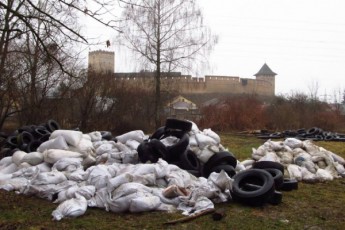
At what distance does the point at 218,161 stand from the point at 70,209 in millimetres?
3072

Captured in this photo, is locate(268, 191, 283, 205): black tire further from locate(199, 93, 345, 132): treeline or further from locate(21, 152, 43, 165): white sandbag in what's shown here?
locate(199, 93, 345, 132): treeline

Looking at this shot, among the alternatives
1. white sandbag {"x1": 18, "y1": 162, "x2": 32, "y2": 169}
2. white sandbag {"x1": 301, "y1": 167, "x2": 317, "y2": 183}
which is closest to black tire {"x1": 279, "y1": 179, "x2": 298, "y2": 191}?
white sandbag {"x1": 301, "y1": 167, "x2": 317, "y2": 183}

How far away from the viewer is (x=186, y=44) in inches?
1011

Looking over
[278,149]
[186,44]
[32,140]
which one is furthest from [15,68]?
[186,44]

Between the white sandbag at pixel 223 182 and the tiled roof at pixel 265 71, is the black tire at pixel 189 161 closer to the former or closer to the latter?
the white sandbag at pixel 223 182

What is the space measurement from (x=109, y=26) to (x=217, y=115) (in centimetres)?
1974

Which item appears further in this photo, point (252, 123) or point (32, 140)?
point (252, 123)

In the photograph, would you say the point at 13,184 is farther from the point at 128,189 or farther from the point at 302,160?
the point at 302,160

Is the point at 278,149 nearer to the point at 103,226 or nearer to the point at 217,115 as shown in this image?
the point at 103,226

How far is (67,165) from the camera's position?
24.8 feet

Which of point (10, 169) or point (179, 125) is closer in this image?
point (10, 169)

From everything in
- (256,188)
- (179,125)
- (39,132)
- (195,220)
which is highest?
(179,125)

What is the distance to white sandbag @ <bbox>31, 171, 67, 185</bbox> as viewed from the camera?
6.82 metres

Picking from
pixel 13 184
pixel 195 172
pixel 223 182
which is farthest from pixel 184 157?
pixel 13 184
